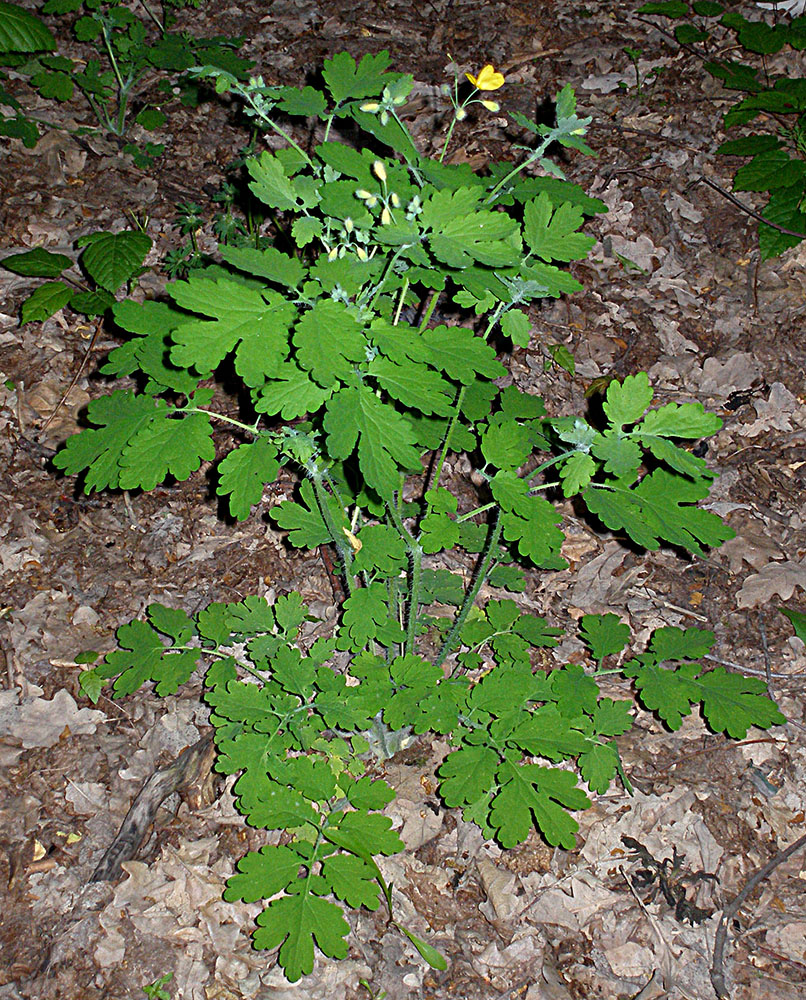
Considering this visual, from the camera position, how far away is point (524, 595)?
3281 millimetres

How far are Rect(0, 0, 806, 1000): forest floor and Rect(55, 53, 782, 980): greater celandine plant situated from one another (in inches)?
8.8

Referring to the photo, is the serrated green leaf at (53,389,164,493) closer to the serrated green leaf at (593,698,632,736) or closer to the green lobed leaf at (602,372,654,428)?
the green lobed leaf at (602,372,654,428)

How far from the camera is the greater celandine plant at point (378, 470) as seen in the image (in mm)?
1682

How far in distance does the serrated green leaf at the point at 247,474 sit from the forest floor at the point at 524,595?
132cm

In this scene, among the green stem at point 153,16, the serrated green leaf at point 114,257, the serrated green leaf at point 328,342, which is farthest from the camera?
the green stem at point 153,16

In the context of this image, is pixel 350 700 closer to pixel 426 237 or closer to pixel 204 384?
pixel 426 237

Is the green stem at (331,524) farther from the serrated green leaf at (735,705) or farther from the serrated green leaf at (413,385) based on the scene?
the serrated green leaf at (735,705)

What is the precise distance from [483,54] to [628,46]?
96cm

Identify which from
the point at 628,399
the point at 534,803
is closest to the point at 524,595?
the point at 534,803

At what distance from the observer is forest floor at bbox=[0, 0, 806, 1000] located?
235 cm

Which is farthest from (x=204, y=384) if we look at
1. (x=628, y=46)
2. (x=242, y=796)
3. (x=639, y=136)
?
(x=628, y=46)

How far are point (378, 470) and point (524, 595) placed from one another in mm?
1780

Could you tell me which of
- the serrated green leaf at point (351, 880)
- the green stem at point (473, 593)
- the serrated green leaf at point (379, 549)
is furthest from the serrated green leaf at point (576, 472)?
the serrated green leaf at point (351, 880)

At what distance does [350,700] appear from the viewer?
2.44 meters
